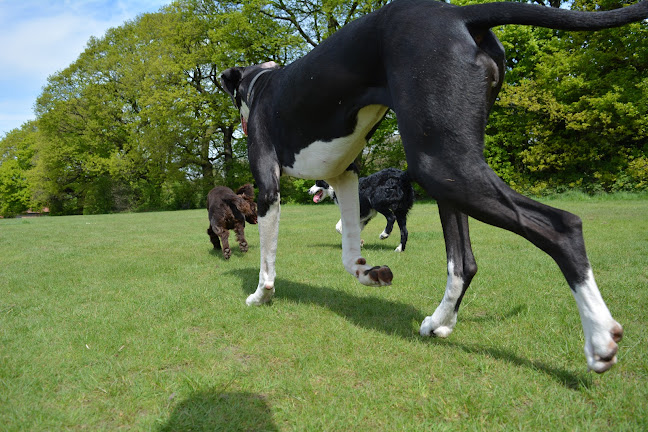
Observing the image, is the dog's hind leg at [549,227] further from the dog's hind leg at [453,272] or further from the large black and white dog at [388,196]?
the large black and white dog at [388,196]

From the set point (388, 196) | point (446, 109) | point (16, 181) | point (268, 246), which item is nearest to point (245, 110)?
point (268, 246)

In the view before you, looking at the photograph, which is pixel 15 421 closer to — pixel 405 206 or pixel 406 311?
pixel 406 311

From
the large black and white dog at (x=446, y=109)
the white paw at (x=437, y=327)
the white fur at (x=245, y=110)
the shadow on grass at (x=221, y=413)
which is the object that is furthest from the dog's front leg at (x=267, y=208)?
the shadow on grass at (x=221, y=413)

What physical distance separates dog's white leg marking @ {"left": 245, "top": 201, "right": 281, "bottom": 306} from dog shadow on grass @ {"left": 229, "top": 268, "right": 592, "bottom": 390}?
1.36 ft

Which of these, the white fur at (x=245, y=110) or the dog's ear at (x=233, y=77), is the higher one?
the dog's ear at (x=233, y=77)

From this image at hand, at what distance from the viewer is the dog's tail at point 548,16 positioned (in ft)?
6.61

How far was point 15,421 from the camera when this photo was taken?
2.04 meters

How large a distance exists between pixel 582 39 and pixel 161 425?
24.6 meters

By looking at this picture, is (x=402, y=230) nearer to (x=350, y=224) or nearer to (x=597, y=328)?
(x=350, y=224)

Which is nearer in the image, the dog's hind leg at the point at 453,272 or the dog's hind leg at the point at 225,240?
the dog's hind leg at the point at 453,272

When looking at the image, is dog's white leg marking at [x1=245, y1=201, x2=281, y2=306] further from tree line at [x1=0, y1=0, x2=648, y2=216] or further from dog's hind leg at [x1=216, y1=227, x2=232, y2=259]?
tree line at [x1=0, y1=0, x2=648, y2=216]

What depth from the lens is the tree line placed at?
64.4 ft

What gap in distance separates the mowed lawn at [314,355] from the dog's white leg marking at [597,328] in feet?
0.72

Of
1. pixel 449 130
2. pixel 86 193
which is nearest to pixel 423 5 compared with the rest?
pixel 449 130
